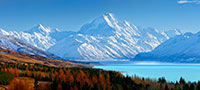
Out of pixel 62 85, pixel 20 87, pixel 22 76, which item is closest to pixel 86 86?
pixel 62 85

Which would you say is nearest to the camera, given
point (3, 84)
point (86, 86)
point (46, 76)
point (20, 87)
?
point (20, 87)

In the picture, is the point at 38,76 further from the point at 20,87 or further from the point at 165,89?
the point at 165,89

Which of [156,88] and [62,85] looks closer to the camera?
[62,85]

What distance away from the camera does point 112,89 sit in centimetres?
4128

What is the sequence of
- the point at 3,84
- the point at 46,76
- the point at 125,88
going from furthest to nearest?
the point at 46,76 < the point at 125,88 < the point at 3,84

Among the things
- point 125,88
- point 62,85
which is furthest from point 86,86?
point 125,88

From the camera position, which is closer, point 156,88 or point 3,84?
point 3,84

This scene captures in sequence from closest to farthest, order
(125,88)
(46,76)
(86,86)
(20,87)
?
(20,87) < (86,86) < (125,88) < (46,76)

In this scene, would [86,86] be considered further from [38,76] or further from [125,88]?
[38,76]

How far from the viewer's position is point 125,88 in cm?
4356

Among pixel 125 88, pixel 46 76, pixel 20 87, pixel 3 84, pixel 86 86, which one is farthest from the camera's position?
pixel 46 76

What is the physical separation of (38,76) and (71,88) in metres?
14.0

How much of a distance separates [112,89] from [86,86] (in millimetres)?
4288

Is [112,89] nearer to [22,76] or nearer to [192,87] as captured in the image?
[192,87]
